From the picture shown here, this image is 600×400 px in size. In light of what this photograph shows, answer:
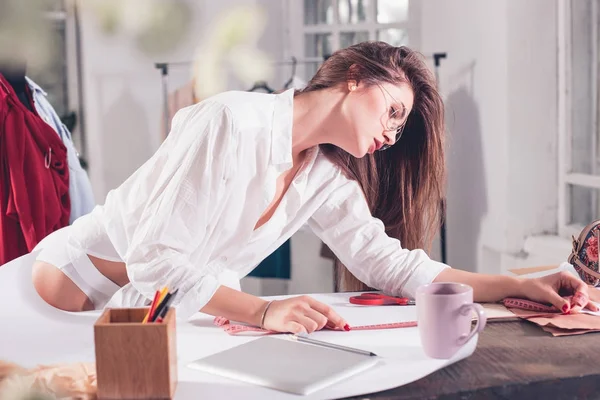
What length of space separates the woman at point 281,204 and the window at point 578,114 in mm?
1164

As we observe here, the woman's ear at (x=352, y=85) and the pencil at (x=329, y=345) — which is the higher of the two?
the woman's ear at (x=352, y=85)

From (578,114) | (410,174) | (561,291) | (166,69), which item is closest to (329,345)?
(561,291)

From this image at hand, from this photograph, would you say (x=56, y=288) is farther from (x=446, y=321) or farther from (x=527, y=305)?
(x=527, y=305)

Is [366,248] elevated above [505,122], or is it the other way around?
[505,122]

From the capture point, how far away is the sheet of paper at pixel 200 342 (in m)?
0.75

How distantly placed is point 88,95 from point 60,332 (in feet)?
8.13

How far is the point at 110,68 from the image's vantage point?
3309 millimetres

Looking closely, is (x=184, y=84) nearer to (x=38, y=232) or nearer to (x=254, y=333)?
(x=38, y=232)

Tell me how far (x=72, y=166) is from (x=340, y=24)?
1.54m

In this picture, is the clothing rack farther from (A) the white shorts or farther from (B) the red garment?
(A) the white shorts

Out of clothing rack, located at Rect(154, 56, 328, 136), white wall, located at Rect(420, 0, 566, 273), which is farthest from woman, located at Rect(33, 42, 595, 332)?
clothing rack, located at Rect(154, 56, 328, 136)

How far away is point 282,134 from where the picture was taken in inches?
50.5

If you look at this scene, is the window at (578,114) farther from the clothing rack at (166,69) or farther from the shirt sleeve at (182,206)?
the shirt sleeve at (182,206)

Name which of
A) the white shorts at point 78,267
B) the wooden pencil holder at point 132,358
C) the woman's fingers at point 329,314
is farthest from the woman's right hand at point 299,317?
the white shorts at point 78,267
